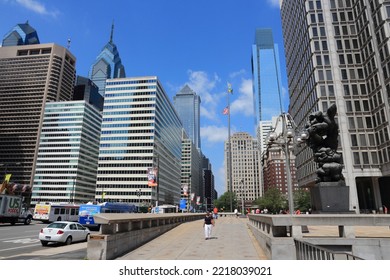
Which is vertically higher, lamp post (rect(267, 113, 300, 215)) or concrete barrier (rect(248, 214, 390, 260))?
lamp post (rect(267, 113, 300, 215))

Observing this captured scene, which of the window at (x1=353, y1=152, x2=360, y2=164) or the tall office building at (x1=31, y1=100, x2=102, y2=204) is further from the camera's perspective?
the tall office building at (x1=31, y1=100, x2=102, y2=204)

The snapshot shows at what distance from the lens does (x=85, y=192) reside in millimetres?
164000

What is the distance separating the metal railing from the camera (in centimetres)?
549

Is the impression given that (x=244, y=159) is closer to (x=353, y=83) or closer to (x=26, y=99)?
(x=353, y=83)

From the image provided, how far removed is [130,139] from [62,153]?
5063 centimetres

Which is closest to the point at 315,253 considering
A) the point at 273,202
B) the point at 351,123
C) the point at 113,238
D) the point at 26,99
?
the point at 113,238

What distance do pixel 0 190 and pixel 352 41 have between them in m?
67.0

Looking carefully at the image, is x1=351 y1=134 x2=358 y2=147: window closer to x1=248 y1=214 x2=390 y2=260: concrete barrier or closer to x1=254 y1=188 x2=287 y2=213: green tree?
x1=248 y1=214 x2=390 y2=260: concrete barrier

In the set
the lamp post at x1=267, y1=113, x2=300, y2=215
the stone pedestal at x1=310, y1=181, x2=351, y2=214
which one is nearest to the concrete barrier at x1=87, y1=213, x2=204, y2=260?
the stone pedestal at x1=310, y1=181, x2=351, y2=214

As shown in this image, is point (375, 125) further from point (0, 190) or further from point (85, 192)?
point (85, 192)

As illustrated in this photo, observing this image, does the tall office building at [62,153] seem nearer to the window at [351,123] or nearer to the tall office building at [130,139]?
the tall office building at [130,139]

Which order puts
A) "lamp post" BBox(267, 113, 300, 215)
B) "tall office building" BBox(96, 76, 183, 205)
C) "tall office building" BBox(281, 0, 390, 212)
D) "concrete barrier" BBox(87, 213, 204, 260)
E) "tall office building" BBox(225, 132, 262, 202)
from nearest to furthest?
1. "concrete barrier" BBox(87, 213, 204, 260)
2. "lamp post" BBox(267, 113, 300, 215)
3. "tall office building" BBox(281, 0, 390, 212)
4. "tall office building" BBox(96, 76, 183, 205)
5. "tall office building" BBox(225, 132, 262, 202)

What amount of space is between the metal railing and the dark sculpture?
346 inches
